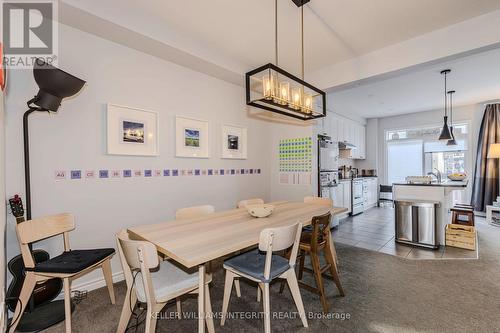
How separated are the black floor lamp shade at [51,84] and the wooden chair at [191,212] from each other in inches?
52.3

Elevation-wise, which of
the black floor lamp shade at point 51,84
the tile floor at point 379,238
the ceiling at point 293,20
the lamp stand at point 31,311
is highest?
the ceiling at point 293,20

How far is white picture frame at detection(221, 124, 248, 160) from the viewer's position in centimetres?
345

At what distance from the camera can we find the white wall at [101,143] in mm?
1984

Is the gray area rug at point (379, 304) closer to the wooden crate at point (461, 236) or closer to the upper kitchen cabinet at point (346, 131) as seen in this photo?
the wooden crate at point (461, 236)

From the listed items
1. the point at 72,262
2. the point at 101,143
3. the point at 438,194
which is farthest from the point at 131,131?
the point at 438,194

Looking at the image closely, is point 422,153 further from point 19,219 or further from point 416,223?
point 19,219

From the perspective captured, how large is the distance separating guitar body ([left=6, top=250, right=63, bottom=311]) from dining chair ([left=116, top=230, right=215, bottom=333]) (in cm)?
91

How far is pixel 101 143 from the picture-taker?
2338 millimetres

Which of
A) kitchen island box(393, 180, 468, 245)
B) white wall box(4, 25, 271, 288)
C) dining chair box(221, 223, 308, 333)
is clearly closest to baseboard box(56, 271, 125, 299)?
white wall box(4, 25, 271, 288)

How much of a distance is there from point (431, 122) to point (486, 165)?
1.50 meters

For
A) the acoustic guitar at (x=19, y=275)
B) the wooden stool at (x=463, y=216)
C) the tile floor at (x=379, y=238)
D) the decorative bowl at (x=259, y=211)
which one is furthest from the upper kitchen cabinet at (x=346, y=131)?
the acoustic guitar at (x=19, y=275)

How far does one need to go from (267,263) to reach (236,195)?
2126 millimetres

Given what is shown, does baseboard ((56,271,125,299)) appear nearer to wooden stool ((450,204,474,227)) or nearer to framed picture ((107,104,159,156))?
framed picture ((107,104,159,156))

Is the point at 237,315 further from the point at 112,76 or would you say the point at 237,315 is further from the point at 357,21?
the point at 357,21
